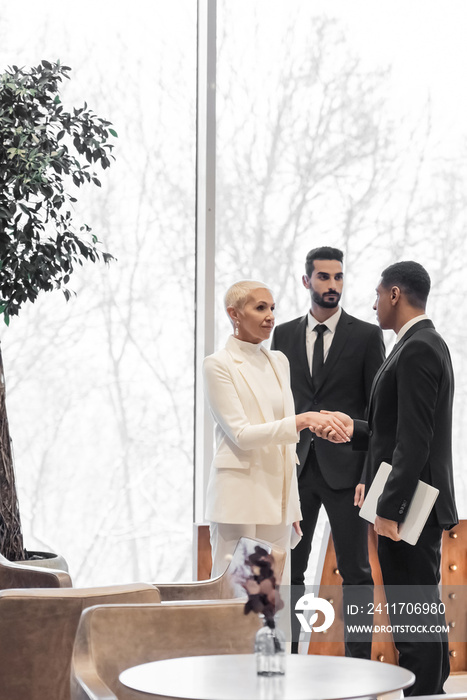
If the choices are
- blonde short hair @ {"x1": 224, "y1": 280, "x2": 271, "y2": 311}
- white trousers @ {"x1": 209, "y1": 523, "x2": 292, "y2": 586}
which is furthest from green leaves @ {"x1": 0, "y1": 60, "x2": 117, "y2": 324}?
white trousers @ {"x1": 209, "y1": 523, "x2": 292, "y2": 586}

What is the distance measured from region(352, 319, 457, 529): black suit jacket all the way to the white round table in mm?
1305

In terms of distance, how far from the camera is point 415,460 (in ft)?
11.6

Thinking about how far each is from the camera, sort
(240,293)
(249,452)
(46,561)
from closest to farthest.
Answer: (249,452) < (240,293) < (46,561)

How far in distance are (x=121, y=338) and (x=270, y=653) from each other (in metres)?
3.47

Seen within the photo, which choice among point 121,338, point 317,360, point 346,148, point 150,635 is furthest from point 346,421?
point 346,148

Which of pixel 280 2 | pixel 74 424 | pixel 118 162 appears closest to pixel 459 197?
pixel 280 2

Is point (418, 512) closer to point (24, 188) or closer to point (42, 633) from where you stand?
point (42, 633)

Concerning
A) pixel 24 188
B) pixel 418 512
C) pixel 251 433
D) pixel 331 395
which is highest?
pixel 24 188

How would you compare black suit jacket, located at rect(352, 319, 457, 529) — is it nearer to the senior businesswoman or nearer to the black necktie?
the senior businesswoman

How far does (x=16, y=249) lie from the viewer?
14.2 feet

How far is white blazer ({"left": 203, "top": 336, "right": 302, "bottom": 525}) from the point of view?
379 centimetres

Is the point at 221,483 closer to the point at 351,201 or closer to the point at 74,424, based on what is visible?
the point at 74,424

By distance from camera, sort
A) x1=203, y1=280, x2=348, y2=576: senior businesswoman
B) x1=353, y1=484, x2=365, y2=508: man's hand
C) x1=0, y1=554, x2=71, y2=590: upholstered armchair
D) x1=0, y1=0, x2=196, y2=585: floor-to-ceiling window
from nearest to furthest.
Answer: x1=0, y1=554, x2=71, y2=590: upholstered armchair
x1=203, y1=280, x2=348, y2=576: senior businesswoman
x1=353, y1=484, x2=365, y2=508: man's hand
x1=0, y1=0, x2=196, y2=585: floor-to-ceiling window

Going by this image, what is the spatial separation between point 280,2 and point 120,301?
2.00m
